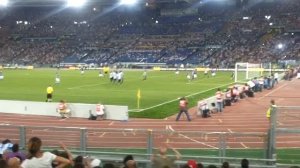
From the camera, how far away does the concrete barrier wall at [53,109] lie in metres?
24.6

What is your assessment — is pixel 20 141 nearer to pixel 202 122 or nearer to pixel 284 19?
pixel 202 122

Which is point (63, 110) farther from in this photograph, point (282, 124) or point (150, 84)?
point (150, 84)

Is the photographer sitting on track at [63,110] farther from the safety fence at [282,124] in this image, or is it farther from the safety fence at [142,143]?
the safety fence at [282,124]

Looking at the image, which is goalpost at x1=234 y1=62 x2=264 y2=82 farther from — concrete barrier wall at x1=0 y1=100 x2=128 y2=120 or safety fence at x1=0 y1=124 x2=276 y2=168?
safety fence at x1=0 y1=124 x2=276 y2=168

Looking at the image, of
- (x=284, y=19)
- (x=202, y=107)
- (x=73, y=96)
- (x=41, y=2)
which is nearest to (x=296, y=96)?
(x=202, y=107)

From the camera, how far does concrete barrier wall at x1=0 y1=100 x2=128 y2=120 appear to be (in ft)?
80.7

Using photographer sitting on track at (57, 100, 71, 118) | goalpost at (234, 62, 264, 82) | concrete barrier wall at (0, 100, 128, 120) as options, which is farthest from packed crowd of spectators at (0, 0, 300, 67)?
photographer sitting on track at (57, 100, 71, 118)

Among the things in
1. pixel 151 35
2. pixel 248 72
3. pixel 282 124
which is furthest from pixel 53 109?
pixel 151 35

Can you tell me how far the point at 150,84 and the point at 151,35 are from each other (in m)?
49.3

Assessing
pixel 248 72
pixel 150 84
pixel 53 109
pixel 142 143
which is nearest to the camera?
pixel 142 143

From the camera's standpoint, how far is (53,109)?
26.3m

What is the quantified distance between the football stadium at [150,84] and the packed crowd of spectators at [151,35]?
0.79 feet

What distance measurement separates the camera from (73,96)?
3509 centimetres

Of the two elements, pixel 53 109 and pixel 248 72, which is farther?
pixel 248 72
